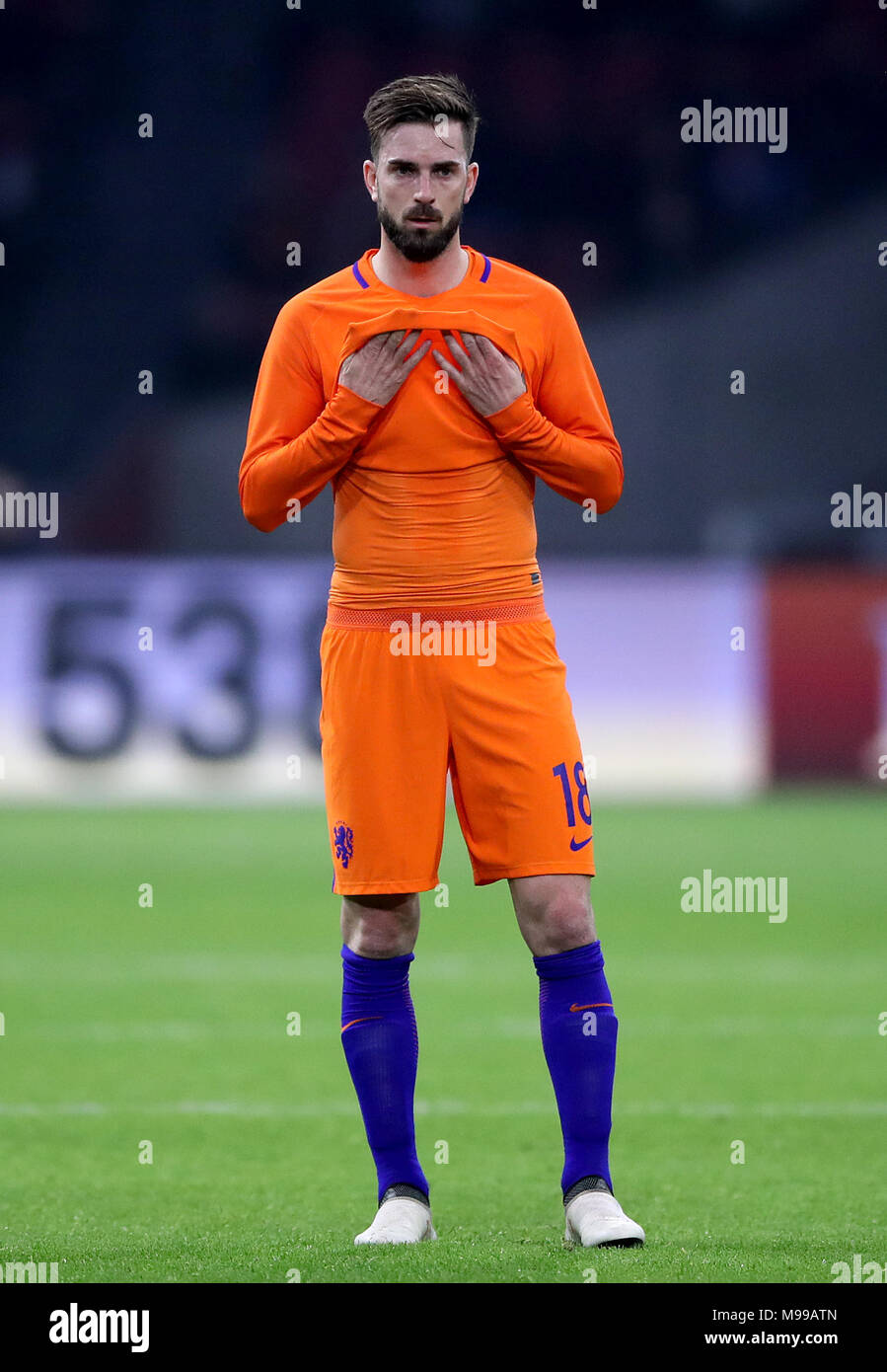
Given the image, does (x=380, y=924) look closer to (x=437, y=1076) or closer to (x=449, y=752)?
(x=449, y=752)

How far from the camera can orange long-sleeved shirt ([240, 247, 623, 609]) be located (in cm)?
325

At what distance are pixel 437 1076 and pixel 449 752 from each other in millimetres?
2145

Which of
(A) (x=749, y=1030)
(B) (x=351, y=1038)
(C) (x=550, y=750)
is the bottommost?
(A) (x=749, y=1030)

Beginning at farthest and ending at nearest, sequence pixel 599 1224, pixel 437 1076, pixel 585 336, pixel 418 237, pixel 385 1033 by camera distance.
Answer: pixel 585 336
pixel 437 1076
pixel 385 1033
pixel 418 237
pixel 599 1224

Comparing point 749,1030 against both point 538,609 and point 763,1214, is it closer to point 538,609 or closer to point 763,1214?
point 763,1214

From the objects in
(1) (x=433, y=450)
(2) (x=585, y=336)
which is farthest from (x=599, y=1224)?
(2) (x=585, y=336)

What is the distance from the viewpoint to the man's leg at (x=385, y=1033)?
3.31 m

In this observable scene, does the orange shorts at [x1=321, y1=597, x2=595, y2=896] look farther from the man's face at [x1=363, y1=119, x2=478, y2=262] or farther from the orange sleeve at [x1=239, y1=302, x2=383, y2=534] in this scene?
the man's face at [x1=363, y1=119, x2=478, y2=262]

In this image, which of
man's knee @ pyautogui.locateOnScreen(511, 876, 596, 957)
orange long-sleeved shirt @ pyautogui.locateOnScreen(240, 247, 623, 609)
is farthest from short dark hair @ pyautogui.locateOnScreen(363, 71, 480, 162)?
man's knee @ pyautogui.locateOnScreen(511, 876, 596, 957)

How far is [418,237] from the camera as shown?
322 centimetres

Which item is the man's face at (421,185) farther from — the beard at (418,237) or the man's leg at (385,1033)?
the man's leg at (385,1033)

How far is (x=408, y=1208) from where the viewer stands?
3.24 metres

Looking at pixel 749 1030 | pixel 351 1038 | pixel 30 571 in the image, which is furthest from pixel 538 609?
pixel 30 571

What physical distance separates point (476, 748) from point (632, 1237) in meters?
0.83
